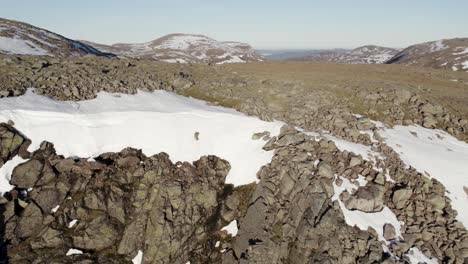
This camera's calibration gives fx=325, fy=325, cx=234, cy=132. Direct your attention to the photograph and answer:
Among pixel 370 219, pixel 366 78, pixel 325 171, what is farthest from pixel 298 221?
pixel 366 78

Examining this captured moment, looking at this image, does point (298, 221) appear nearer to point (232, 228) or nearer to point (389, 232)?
point (232, 228)

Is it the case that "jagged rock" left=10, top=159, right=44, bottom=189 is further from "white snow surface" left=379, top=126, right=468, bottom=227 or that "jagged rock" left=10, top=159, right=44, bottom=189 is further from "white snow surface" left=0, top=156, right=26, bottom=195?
"white snow surface" left=379, top=126, right=468, bottom=227

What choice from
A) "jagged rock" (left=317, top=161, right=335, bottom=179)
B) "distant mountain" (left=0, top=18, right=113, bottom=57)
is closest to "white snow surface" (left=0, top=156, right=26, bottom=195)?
"jagged rock" (left=317, top=161, right=335, bottom=179)

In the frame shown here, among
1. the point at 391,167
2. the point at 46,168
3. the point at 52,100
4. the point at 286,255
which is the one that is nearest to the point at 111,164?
the point at 46,168

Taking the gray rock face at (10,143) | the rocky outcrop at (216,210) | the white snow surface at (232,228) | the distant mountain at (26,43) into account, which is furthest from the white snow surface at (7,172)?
the distant mountain at (26,43)

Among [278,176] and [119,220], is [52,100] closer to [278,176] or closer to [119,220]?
[119,220]
